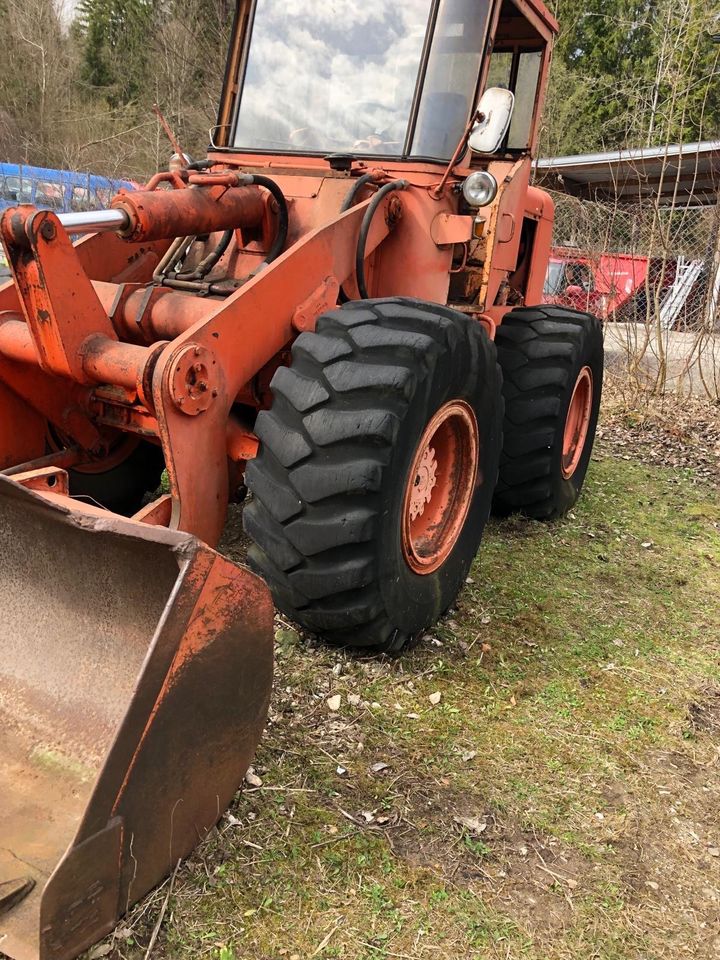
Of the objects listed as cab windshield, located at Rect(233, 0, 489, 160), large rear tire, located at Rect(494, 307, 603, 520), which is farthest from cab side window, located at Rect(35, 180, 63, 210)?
large rear tire, located at Rect(494, 307, 603, 520)

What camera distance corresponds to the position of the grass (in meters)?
2.10

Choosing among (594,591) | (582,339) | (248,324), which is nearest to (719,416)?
(582,339)

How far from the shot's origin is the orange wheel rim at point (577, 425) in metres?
5.25

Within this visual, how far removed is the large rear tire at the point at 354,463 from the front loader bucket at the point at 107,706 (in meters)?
0.66

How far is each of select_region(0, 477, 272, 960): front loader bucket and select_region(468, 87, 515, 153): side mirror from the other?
2.38 meters

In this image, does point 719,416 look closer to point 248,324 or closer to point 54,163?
point 248,324

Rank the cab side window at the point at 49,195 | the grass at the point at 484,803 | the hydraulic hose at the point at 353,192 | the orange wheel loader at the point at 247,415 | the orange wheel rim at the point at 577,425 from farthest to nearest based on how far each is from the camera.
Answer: the cab side window at the point at 49,195, the orange wheel rim at the point at 577,425, the hydraulic hose at the point at 353,192, the grass at the point at 484,803, the orange wheel loader at the point at 247,415

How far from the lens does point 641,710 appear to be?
3.24m

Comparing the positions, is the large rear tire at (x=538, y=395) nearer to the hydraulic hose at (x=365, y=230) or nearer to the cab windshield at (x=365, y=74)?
the cab windshield at (x=365, y=74)

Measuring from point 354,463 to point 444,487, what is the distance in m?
0.95

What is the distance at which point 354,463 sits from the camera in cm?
273

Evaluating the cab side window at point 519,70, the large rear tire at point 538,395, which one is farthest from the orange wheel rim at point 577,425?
the cab side window at point 519,70

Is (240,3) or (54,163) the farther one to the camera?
(54,163)

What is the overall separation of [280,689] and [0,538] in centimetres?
114
